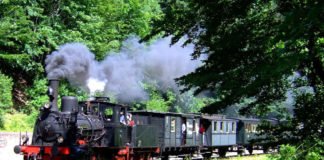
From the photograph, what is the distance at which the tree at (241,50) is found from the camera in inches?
301

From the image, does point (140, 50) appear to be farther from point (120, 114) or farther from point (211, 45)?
point (211, 45)

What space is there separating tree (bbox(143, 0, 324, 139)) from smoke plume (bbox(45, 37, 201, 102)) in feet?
24.3

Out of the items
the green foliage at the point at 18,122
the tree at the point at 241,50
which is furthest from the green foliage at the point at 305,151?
the green foliage at the point at 18,122

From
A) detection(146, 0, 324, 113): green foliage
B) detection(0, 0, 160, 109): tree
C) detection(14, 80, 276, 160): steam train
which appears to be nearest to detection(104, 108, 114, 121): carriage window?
detection(14, 80, 276, 160): steam train

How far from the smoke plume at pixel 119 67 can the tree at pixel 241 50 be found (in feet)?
24.3

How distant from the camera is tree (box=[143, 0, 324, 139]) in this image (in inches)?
301

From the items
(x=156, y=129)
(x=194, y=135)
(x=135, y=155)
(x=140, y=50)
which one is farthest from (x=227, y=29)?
(x=140, y=50)

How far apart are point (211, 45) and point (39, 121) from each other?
8271 millimetres

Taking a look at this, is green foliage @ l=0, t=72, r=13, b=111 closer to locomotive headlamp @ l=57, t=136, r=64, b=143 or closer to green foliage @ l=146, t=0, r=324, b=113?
locomotive headlamp @ l=57, t=136, r=64, b=143

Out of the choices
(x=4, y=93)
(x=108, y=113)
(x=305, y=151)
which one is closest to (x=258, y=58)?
(x=305, y=151)

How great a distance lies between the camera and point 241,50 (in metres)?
8.23

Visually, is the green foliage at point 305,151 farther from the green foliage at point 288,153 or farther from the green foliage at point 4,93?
the green foliage at point 4,93

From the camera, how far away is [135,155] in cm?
1817

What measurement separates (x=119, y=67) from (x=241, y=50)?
55.1 ft
